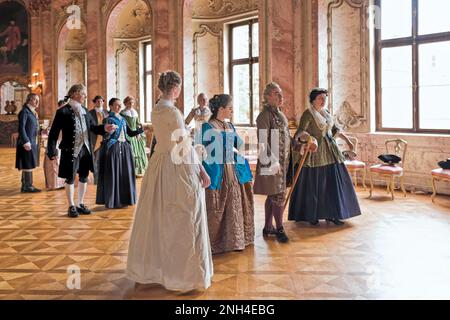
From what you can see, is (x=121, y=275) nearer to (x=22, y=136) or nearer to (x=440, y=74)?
(x=22, y=136)

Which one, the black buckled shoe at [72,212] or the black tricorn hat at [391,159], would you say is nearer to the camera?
the black buckled shoe at [72,212]

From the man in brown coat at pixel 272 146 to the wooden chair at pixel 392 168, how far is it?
265cm

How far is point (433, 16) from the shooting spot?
7434mm

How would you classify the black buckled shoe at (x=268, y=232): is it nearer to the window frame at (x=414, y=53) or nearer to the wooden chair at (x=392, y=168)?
the wooden chair at (x=392, y=168)

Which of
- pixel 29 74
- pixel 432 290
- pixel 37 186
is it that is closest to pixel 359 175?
pixel 432 290

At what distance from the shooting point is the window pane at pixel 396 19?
7750mm

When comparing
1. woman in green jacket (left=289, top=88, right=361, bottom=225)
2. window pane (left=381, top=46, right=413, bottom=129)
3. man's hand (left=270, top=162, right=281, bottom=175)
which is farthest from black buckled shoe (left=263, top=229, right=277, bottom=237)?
window pane (left=381, top=46, right=413, bottom=129)

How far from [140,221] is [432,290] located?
201 centimetres

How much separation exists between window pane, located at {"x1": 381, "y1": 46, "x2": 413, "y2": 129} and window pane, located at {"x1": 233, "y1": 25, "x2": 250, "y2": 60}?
3926 millimetres

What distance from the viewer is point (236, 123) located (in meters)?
11.6

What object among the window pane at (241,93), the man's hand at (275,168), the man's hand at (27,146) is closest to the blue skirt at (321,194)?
the man's hand at (275,168)

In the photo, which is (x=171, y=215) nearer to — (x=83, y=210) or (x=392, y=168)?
(x=83, y=210)

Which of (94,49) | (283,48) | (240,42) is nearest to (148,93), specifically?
(94,49)

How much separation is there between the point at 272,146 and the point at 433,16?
4.58 m
